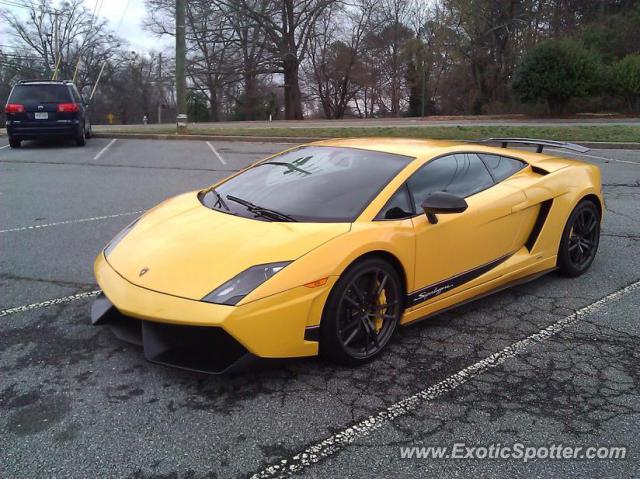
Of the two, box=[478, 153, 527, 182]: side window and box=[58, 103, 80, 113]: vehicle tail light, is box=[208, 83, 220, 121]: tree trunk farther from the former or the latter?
box=[478, 153, 527, 182]: side window

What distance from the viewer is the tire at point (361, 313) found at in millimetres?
2957

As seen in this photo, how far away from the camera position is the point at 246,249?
2980 mm

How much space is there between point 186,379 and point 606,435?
203 centimetres

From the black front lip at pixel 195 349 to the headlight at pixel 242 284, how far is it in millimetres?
149

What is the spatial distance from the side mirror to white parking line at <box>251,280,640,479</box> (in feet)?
2.91

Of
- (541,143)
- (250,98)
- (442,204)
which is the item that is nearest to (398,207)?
(442,204)

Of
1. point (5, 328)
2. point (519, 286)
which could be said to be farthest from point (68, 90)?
point (519, 286)

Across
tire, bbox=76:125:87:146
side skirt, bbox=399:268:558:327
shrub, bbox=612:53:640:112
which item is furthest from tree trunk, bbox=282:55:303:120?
side skirt, bbox=399:268:558:327

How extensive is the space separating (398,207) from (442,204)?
10.3 inches

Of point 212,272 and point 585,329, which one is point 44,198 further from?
point 585,329

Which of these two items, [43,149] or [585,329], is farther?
[43,149]

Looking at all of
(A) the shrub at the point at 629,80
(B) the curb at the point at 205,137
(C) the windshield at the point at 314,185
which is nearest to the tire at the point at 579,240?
(C) the windshield at the point at 314,185

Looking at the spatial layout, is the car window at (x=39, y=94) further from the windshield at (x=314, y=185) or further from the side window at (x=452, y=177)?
the side window at (x=452, y=177)

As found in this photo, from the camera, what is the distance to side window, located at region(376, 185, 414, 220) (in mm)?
3348
